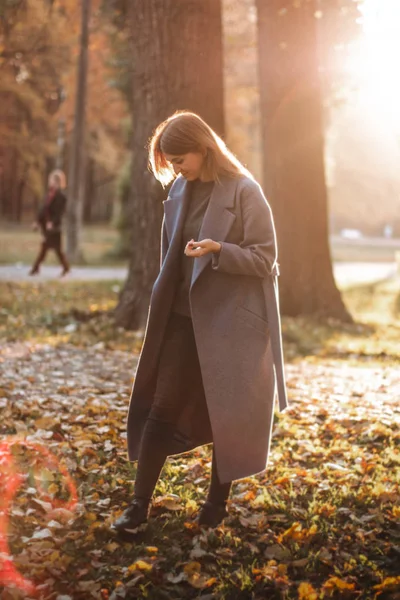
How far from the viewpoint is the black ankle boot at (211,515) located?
4352 millimetres

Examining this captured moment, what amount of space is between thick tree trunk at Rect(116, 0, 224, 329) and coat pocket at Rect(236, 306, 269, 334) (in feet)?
17.5

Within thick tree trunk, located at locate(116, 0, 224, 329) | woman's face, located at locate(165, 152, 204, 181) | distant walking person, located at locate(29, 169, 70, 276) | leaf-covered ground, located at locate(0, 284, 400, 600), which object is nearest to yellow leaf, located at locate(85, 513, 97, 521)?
leaf-covered ground, located at locate(0, 284, 400, 600)

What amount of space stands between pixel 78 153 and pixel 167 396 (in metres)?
18.3

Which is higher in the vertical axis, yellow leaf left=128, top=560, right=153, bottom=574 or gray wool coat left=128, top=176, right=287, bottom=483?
gray wool coat left=128, top=176, right=287, bottom=483

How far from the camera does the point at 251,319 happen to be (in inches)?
161

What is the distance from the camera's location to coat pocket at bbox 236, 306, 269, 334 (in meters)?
4.06

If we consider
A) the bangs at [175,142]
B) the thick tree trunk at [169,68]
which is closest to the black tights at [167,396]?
the bangs at [175,142]

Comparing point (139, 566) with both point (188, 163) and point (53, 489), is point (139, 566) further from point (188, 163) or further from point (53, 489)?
point (188, 163)

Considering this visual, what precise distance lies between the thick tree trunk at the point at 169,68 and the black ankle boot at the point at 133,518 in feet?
18.6

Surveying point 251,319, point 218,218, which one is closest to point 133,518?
point 251,319

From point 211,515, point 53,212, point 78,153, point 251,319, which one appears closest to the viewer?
point 251,319

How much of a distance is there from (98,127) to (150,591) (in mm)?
30630

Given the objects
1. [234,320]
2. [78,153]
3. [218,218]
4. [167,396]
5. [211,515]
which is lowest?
[211,515]

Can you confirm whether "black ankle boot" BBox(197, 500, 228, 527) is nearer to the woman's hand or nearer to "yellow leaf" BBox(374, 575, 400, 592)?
"yellow leaf" BBox(374, 575, 400, 592)
